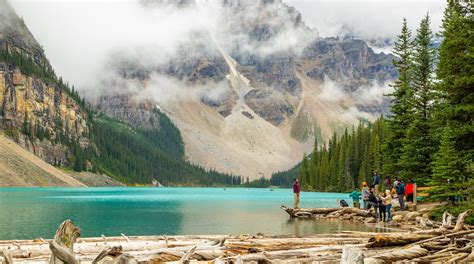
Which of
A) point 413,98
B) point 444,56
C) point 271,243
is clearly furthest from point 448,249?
point 413,98

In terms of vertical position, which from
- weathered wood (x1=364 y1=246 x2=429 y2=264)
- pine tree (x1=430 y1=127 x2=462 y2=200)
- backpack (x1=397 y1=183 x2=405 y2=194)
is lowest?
weathered wood (x1=364 y1=246 x2=429 y2=264)

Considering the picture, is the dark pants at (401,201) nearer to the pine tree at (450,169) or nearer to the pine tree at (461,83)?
the pine tree at (450,169)

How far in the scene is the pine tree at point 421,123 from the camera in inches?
1881

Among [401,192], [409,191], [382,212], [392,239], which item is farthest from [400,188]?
[392,239]

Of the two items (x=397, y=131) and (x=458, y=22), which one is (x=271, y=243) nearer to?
(x=458, y=22)

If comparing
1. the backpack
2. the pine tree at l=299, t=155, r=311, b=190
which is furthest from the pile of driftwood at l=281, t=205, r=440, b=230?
the pine tree at l=299, t=155, r=311, b=190

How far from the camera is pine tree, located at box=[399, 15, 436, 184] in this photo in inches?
1881

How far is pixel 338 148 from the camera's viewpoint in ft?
494

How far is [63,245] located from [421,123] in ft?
148

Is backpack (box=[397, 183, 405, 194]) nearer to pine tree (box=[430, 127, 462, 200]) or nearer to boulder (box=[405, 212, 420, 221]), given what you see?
boulder (box=[405, 212, 420, 221])

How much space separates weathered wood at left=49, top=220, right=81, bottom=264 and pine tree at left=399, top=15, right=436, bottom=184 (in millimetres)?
41517

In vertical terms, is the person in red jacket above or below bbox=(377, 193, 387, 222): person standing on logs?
above

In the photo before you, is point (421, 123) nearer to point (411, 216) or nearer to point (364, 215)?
point (364, 215)

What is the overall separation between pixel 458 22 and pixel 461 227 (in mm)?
14450
